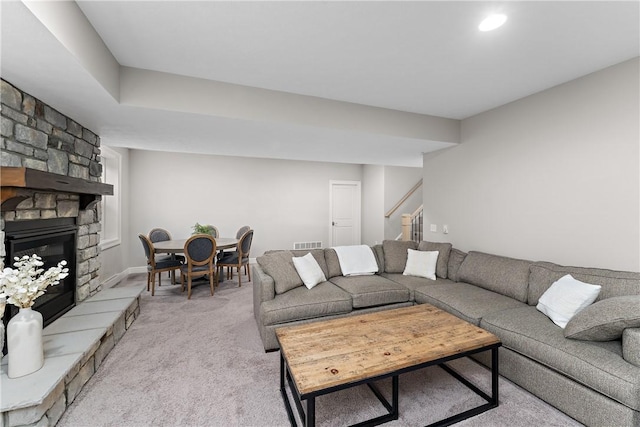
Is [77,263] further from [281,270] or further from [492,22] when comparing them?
[492,22]

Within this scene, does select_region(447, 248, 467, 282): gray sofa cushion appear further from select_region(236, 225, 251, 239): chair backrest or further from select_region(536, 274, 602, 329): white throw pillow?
select_region(236, 225, 251, 239): chair backrest

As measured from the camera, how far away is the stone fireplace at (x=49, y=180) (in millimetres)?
1808

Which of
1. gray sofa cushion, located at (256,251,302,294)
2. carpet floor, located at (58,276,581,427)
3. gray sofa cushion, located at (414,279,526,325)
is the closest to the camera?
carpet floor, located at (58,276,581,427)

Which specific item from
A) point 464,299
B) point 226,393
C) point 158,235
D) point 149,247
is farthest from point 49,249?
point 464,299

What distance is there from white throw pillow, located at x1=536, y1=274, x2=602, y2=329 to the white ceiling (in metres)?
1.81

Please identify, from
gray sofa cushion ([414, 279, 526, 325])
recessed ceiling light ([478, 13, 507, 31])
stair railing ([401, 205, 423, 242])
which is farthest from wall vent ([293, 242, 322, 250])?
recessed ceiling light ([478, 13, 507, 31])

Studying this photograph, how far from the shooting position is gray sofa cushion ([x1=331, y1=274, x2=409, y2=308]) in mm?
2893

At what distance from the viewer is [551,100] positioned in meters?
2.76

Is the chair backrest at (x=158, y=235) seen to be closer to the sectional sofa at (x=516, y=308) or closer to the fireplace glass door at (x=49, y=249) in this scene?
the fireplace glass door at (x=49, y=249)

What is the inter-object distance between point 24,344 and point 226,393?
4.10 feet

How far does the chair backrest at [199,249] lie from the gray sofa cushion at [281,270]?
1.29 m

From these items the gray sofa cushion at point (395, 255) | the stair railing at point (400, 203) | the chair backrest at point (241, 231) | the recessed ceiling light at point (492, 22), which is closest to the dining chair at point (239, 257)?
the chair backrest at point (241, 231)

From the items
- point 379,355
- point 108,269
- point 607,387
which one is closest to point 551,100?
point 607,387

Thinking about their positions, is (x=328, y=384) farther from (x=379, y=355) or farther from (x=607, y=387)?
(x=607, y=387)
